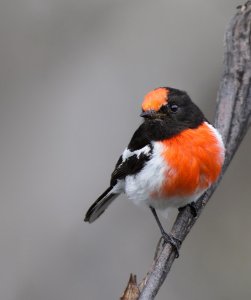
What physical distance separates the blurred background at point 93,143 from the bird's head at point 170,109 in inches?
69.7

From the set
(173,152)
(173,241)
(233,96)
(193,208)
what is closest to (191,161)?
(173,152)

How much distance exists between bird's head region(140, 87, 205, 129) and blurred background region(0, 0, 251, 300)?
1.77 meters

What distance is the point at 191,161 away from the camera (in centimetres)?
492

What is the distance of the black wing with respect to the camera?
507cm

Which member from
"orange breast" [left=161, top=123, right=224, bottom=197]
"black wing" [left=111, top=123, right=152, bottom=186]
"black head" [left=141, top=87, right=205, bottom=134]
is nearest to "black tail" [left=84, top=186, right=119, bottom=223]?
"black wing" [left=111, top=123, right=152, bottom=186]

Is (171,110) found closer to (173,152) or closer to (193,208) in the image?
(173,152)

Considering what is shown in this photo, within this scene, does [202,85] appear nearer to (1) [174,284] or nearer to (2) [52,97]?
(2) [52,97]

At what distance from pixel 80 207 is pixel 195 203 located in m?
1.83

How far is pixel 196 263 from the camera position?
6.86 m

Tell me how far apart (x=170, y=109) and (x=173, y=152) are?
1.02ft

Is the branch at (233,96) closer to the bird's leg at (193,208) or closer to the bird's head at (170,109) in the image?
the bird's leg at (193,208)

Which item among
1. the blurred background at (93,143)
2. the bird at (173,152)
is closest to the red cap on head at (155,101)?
the bird at (173,152)

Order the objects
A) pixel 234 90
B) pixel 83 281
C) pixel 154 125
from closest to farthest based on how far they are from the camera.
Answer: pixel 154 125, pixel 234 90, pixel 83 281

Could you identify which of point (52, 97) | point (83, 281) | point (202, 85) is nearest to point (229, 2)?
point (202, 85)
